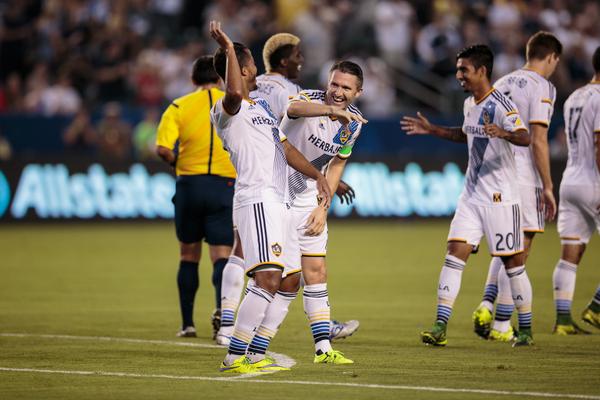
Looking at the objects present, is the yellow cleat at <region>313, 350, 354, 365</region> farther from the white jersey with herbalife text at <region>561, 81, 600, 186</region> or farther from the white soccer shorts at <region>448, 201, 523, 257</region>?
the white jersey with herbalife text at <region>561, 81, 600, 186</region>

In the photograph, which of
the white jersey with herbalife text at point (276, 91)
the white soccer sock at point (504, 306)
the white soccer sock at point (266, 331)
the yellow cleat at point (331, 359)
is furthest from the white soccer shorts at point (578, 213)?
the white soccer sock at point (266, 331)

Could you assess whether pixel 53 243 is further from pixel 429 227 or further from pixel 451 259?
pixel 451 259

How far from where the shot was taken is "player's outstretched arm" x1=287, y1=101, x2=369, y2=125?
26.9ft

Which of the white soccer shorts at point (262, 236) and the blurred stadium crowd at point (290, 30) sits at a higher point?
the blurred stadium crowd at point (290, 30)

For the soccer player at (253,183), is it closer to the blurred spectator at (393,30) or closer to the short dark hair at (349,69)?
the short dark hair at (349,69)

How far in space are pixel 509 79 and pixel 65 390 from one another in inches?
202

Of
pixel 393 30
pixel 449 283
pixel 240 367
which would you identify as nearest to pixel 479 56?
pixel 449 283

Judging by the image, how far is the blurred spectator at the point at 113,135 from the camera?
2391 centimetres

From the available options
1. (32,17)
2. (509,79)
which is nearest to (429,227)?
(32,17)

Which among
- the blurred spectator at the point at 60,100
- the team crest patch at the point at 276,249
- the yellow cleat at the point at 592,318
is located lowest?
the yellow cleat at the point at 592,318

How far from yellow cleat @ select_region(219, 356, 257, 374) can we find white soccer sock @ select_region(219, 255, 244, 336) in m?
1.70

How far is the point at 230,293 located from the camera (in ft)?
33.8

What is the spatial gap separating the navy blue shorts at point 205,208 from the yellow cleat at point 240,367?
264cm

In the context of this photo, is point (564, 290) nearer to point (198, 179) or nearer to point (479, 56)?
point (479, 56)
